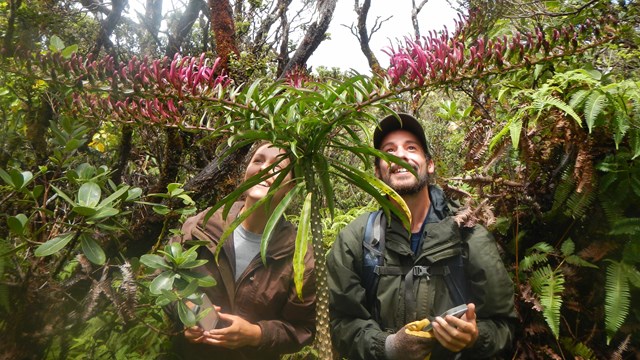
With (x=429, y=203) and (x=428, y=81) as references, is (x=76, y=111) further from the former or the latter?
(x=429, y=203)

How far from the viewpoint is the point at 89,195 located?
183 cm

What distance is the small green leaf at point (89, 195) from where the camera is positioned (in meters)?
1.80

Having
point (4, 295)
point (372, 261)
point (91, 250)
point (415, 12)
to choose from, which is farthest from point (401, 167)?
point (415, 12)

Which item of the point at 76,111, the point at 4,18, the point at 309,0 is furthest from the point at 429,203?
the point at 309,0

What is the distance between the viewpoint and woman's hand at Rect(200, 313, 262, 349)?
1966mm

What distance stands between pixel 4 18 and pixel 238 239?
412 cm

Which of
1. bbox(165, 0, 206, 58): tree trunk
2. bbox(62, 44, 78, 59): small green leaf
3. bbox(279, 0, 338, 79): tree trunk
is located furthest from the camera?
bbox(165, 0, 206, 58): tree trunk

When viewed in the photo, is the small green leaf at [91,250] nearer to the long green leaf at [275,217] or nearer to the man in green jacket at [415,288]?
the long green leaf at [275,217]

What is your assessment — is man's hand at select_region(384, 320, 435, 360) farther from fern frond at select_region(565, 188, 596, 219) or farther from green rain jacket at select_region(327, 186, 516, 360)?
fern frond at select_region(565, 188, 596, 219)

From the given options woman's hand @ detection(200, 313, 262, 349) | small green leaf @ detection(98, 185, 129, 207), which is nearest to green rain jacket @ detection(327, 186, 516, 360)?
woman's hand @ detection(200, 313, 262, 349)

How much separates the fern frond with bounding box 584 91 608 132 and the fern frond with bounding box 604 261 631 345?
73 cm

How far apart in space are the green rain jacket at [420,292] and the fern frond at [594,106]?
0.72m

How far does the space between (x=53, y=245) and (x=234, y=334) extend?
2.79 ft

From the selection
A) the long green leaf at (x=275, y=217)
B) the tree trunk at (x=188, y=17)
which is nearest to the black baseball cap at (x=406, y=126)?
the long green leaf at (x=275, y=217)
